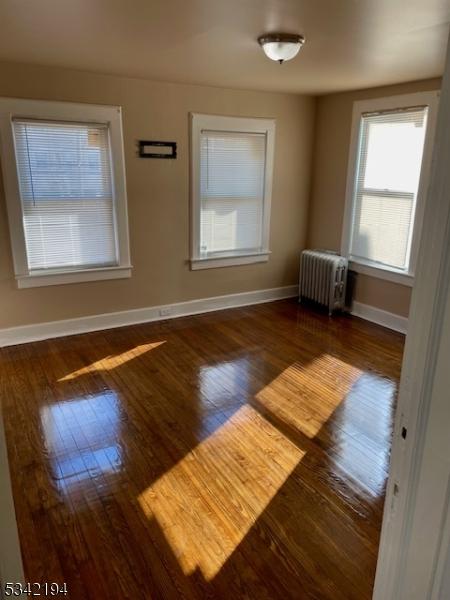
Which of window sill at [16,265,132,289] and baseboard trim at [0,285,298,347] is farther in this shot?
baseboard trim at [0,285,298,347]

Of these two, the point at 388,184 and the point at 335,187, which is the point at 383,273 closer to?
the point at 388,184

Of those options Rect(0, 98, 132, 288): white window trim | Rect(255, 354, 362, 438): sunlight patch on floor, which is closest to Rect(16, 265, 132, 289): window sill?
Rect(0, 98, 132, 288): white window trim

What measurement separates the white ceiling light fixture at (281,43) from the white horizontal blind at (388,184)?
196 centimetres

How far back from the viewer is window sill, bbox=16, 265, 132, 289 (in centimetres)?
400

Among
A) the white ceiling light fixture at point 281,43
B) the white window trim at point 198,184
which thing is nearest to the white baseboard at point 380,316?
the white window trim at point 198,184

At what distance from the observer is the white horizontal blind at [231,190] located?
4680 mm

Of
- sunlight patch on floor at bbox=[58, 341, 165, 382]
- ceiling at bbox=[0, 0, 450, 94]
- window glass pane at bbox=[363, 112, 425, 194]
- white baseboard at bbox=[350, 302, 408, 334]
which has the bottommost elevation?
sunlight patch on floor at bbox=[58, 341, 165, 382]

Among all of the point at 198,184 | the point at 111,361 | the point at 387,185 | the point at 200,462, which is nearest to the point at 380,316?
the point at 387,185

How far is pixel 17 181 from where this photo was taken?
3.74 meters

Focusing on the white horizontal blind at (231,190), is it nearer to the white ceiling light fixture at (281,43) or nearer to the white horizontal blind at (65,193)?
the white horizontal blind at (65,193)

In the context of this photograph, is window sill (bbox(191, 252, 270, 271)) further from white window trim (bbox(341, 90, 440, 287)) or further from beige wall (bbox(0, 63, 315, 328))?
white window trim (bbox(341, 90, 440, 287))

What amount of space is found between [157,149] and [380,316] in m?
2.93

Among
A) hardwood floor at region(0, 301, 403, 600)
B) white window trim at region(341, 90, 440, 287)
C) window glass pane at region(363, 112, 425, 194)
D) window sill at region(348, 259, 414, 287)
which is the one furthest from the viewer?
window sill at region(348, 259, 414, 287)

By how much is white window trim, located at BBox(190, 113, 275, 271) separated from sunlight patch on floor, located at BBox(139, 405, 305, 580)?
94.0 inches
